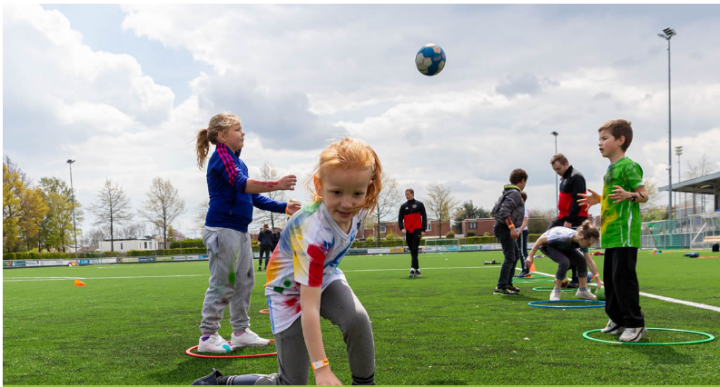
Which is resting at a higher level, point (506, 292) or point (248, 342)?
point (248, 342)

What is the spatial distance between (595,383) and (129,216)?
68142mm

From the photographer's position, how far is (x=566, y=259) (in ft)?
25.8

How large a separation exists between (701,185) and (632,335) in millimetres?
55227

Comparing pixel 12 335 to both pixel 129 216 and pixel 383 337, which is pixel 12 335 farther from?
pixel 129 216

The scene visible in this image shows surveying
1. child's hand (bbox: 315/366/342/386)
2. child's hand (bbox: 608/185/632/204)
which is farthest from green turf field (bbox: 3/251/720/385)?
child's hand (bbox: 315/366/342/386)

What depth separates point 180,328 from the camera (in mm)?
5973

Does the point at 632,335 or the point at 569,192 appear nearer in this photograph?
the point at 632,335

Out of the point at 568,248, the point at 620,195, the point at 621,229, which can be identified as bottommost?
the point at 568,248

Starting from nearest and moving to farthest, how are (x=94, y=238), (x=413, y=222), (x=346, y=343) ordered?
1. (x=346, y=343)
2. (x=413, y=222)
3. (x=94, y=238)

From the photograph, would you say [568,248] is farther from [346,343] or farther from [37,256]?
[37,256]

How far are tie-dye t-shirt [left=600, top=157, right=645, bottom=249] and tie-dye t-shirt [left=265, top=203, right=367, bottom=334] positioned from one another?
3.13 meters

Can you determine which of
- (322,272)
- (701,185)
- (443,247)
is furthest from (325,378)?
(701,185)

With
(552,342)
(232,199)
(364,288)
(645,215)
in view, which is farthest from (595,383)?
(645,215)

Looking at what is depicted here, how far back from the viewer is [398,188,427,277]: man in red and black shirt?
13141 millimetres
